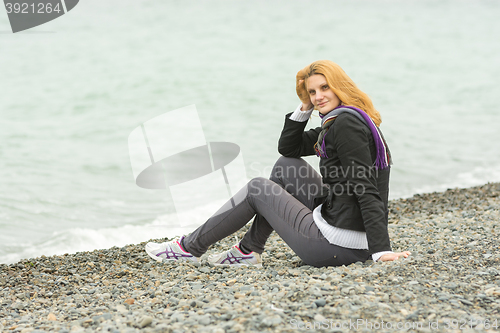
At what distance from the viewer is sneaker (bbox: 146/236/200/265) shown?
3932mm

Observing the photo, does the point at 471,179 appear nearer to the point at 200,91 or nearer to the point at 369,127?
the point at 369,127

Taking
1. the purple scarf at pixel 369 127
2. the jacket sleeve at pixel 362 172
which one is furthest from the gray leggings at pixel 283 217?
the purple scarf at pixel 369 127

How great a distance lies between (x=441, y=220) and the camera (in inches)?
212

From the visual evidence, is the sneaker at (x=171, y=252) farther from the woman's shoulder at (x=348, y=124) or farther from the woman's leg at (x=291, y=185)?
the woman's shoulder at (x=348, y=124)


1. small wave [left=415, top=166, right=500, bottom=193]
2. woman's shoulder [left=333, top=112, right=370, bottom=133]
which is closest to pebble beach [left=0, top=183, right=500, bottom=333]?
woman's shoulder [left=333, top=112, right=370, bottom=133]

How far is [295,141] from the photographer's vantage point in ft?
12.5

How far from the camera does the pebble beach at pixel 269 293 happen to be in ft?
8.00

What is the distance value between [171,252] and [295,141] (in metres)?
1.39

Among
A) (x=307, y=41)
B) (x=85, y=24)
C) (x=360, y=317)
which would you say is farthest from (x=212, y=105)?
(x=360, y=317)

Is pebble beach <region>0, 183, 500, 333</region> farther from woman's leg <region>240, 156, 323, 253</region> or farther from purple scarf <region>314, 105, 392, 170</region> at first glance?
purple scarf <region>314, 105, 392, 170</region>

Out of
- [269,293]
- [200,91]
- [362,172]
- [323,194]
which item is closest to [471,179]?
[323,194]

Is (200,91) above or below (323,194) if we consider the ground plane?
below

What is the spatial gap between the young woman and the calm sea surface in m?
3.22

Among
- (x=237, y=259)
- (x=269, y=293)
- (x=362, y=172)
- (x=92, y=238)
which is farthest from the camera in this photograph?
(x=92, y=238)
